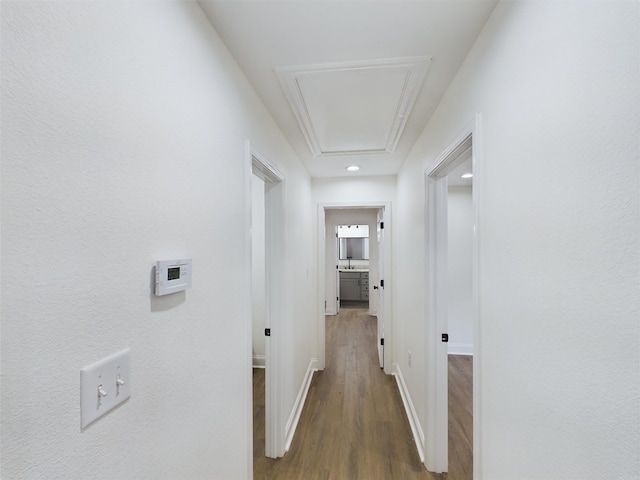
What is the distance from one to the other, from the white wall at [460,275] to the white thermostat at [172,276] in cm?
391

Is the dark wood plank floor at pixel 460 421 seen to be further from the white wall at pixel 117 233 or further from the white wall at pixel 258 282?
the white wall at pixel 258 282

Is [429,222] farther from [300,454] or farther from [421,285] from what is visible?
[300,454]

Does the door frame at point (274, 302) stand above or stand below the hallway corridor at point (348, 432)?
above

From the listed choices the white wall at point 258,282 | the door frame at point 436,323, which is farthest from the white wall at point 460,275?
the white wall at point 258,282

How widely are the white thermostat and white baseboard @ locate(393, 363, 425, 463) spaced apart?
2.18m

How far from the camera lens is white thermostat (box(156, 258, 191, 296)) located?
0.80m

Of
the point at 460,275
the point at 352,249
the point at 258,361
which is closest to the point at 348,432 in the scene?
the point at 258,361

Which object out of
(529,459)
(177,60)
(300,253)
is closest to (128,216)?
(177,60)

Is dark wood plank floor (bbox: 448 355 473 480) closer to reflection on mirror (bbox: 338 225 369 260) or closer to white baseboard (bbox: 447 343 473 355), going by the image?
white baseboard (bbox: 447 343 473 355)

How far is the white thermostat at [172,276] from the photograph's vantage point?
80 cm

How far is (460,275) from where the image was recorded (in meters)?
4.08

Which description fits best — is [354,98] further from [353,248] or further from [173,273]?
[353,248]

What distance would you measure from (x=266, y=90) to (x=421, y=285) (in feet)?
5.58

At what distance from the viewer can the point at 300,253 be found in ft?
9.36
